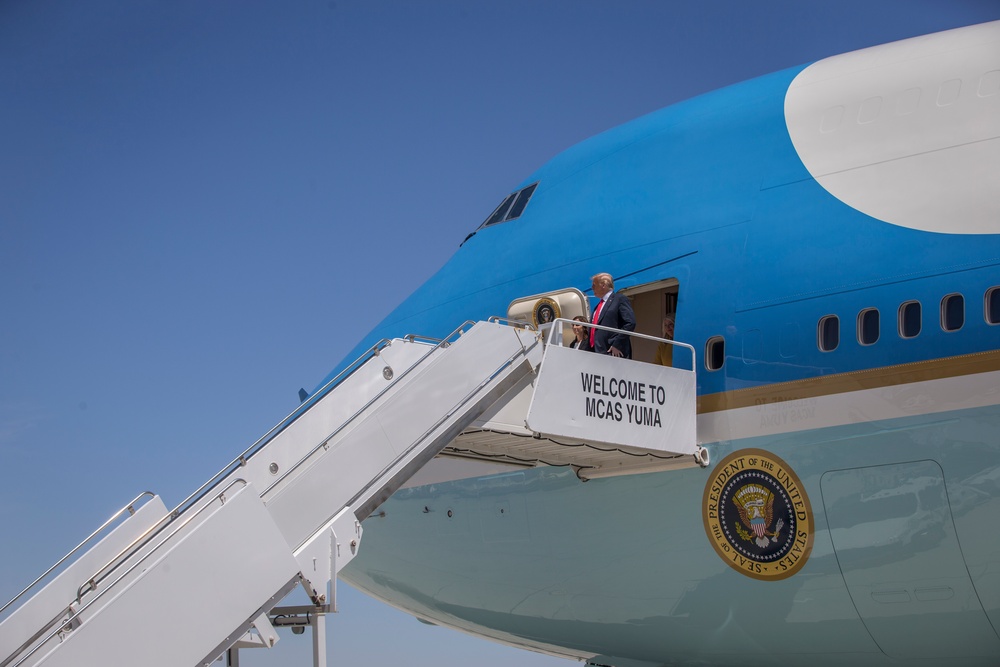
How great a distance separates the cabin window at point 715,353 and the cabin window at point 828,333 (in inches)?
35.7

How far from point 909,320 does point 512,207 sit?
5485mm

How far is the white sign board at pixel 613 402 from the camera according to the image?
27.4ft

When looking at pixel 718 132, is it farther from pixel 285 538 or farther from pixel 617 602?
pixel 285 538

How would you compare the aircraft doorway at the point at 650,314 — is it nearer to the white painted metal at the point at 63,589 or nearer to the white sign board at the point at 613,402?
the white sign board at the point at 613,402

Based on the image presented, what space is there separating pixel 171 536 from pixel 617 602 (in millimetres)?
4600

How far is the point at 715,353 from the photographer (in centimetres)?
959

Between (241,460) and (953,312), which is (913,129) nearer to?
(953,312)

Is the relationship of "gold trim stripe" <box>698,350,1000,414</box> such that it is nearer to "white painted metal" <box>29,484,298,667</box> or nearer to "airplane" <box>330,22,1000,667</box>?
"airplane" <box>330,22,1000,667</box>

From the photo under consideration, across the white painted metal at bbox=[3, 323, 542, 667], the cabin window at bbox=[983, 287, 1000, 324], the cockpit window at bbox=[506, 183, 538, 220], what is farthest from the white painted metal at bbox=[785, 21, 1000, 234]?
the cockpit window at bbox=[506, 183, 538, 220]

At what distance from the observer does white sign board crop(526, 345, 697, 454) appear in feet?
27.4

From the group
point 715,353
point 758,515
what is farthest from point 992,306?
point 758,515

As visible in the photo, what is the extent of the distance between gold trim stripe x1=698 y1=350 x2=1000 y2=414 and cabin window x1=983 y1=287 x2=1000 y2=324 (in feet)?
0.83

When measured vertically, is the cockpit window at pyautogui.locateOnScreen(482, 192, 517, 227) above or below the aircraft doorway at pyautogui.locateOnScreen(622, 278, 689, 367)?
above

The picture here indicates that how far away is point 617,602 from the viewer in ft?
34.0
